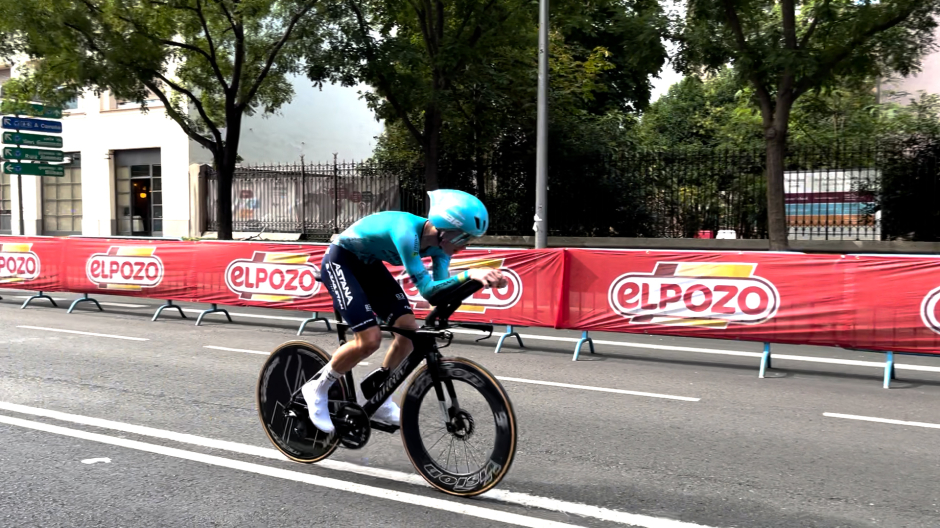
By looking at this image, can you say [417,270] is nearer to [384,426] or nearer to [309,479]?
[384,426]

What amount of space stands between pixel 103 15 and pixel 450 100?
342 inches

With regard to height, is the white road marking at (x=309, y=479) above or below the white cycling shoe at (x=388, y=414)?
below

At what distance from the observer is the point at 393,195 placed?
2286cm

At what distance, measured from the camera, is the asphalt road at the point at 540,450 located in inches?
164

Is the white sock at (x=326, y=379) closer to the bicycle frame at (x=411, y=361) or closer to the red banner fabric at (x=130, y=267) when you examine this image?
the bicycle frame at (x=411, y=361)

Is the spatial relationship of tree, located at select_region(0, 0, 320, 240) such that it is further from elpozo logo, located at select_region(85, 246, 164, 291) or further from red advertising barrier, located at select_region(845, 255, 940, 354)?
red advertising barrier, located at select_region(845, 255, 940, 354)

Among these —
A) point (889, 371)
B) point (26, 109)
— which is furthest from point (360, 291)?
point (26, 109)

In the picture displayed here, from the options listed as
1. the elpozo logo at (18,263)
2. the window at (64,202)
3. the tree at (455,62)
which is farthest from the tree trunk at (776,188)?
the window at (64,202)

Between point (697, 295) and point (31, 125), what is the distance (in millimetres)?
20214

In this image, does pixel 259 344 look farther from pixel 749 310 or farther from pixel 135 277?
pixel 749 310

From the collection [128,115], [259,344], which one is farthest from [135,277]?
[128,115]

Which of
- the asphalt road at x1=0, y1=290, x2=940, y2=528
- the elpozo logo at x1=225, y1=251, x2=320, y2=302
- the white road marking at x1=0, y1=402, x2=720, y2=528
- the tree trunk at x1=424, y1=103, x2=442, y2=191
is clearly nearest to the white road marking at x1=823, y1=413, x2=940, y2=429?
the asphalt road at x1=0, y1=290, x2=940, y2=528

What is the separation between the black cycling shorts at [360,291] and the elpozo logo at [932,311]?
19.5 ft

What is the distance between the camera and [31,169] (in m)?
22.5
